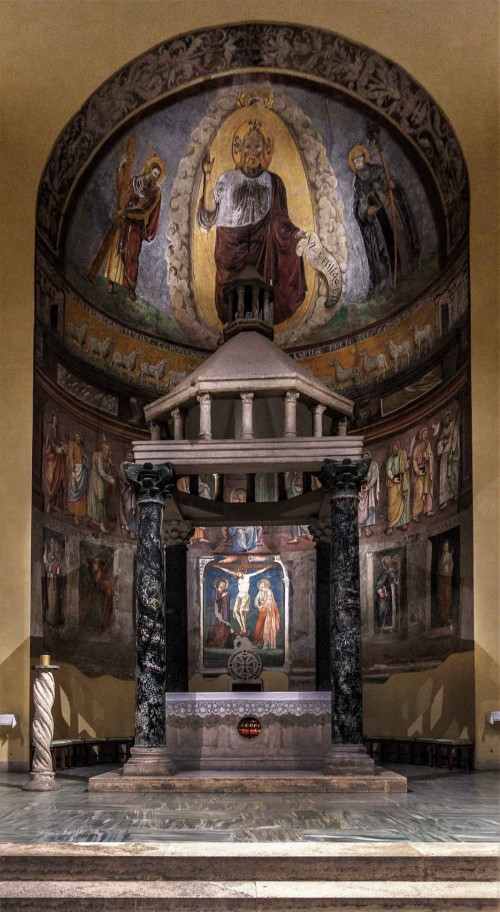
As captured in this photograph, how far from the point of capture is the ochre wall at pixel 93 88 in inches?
639

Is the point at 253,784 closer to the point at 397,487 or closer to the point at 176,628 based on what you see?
the point at 176,628

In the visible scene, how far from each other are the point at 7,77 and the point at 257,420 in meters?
8.35

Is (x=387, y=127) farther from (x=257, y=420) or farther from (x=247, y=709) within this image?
(x=247, y=709)

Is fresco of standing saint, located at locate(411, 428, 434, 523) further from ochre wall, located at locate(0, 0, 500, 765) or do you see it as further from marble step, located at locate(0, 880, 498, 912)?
marble step, located at locate(0, 880, 498, 912)

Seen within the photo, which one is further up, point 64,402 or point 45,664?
point 64,402

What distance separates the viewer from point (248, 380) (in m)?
14.7

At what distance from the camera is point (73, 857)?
8266 mm

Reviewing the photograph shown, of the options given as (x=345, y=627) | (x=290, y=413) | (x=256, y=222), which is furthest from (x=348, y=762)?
(x=256, y=222)

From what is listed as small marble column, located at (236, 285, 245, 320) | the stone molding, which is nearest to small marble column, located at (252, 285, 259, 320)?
small marble column, located at (236, 285, 245, 320)

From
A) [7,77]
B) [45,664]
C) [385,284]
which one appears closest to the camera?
[45,664]

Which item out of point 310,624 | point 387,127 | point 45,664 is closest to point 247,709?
point 45,664

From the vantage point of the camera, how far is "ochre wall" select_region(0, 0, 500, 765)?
639 inches

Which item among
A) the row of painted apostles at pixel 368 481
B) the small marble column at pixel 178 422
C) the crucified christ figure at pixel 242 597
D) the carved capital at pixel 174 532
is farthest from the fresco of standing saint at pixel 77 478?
the crucified christ figure at pixel 242 597

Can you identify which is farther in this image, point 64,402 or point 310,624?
point 310,624
